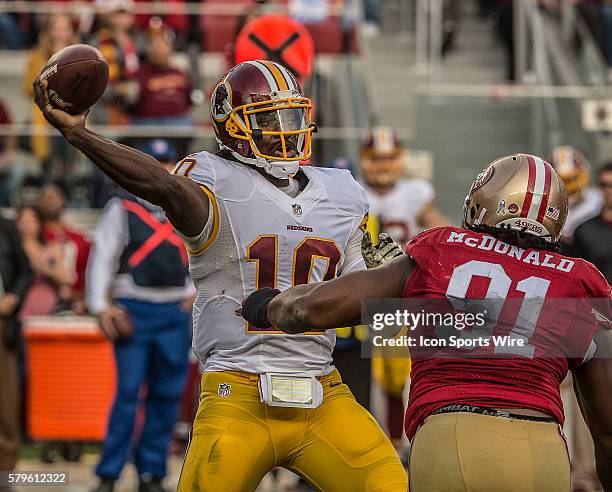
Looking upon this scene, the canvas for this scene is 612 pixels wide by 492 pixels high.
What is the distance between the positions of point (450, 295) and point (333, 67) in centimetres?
890

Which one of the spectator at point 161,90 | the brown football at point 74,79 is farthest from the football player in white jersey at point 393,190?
the brown football at point 74,79

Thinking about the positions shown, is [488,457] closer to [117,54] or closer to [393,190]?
[393,190]

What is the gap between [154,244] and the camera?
816cm

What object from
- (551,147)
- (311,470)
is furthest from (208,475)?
(551,147)

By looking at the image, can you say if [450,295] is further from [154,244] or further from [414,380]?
[154,244]

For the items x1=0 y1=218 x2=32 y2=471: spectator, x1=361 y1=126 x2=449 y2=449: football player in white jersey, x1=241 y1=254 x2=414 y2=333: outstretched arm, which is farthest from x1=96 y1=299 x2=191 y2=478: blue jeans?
x1=241 y1=254 x2=414 y2=333: outstretched arm

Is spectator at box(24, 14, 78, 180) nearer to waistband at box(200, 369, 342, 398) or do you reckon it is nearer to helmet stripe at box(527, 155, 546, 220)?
waistband at box(200, 369, 342, 398)

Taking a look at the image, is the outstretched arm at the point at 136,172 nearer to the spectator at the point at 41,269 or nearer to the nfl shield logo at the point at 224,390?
the nfl shield logo at the point at 224,390

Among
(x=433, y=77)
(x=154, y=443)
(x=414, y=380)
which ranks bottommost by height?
(x=154, y=443)

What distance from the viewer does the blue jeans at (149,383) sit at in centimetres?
797

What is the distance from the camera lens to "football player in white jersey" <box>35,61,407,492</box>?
14.8 feet

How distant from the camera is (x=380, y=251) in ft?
14.3

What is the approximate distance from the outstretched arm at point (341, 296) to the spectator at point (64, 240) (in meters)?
6.39

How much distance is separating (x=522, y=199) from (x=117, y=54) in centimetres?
870
